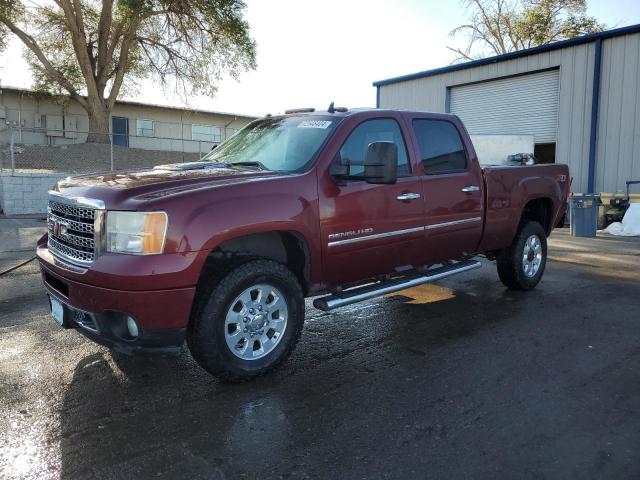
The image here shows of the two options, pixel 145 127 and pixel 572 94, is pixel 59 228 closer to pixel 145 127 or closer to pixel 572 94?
pixel 572 94

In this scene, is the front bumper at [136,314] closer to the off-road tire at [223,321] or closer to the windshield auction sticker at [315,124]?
the off-road tire at [223,321]

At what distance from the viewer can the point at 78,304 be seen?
3.54 metres

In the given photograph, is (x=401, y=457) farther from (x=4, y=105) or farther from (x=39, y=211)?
(x=4, y=105)

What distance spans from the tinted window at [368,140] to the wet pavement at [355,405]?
160 cm

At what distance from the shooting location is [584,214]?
45.1 feet

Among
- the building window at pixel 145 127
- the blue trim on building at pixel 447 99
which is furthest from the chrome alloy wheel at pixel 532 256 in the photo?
the building window at pixel 145 127

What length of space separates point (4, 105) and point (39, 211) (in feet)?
54.8

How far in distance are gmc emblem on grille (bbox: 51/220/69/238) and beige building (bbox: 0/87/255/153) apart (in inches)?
858

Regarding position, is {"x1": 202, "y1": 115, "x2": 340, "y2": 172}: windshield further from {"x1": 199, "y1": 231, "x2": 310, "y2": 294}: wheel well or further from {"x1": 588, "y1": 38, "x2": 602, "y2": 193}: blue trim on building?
{"x1": 588, "y1": 38, "x2": 602, "y2": 193}: blue trim on building

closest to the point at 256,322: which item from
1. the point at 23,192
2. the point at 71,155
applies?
the point at 23,192

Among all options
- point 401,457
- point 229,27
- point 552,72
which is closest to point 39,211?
point 229,27

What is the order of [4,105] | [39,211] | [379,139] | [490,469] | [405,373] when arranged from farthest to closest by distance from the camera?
[4,105] < [39,211] < [379,139] < [405,373] < [490,469]

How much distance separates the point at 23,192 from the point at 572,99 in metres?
16.9

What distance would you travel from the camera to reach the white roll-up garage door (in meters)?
17.8
